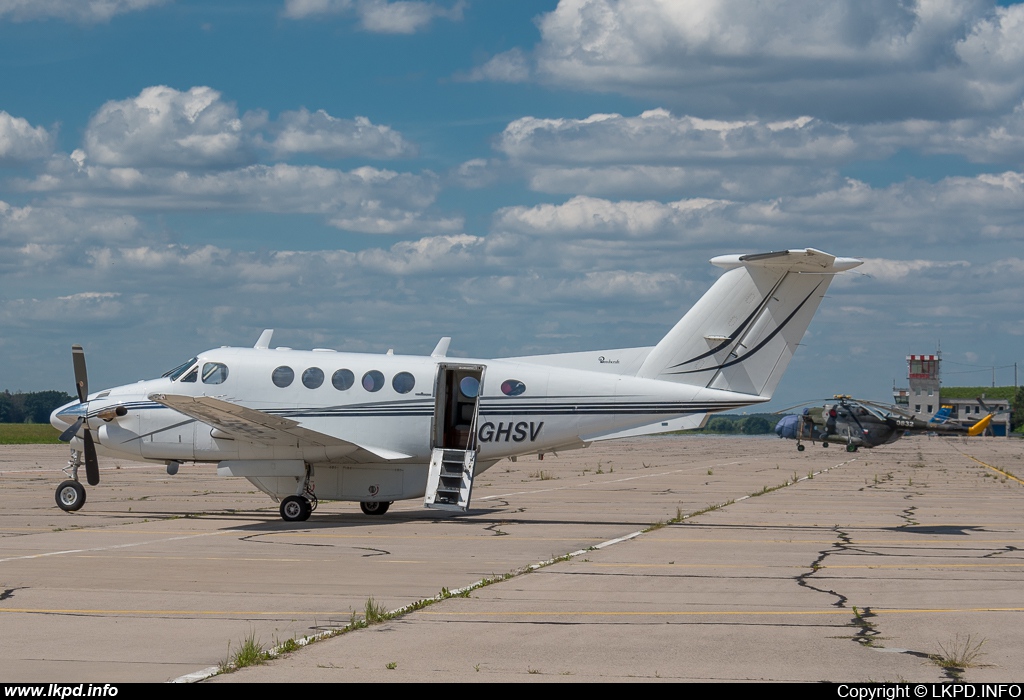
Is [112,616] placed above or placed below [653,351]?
below

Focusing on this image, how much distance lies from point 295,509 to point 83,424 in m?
5.29

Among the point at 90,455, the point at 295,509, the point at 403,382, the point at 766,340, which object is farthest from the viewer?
the point at 90,455

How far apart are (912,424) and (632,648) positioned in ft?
189

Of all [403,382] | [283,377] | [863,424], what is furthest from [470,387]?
[863,424]

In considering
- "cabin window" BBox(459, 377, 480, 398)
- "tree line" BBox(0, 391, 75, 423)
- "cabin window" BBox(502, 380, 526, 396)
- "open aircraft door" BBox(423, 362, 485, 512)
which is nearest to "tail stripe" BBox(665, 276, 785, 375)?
"cabin window" BBox(502, 380, 526, 396)

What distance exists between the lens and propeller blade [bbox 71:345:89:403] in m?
23.5

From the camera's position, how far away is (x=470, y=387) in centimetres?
2188

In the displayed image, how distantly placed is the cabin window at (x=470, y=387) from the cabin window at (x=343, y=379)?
7.51 ft

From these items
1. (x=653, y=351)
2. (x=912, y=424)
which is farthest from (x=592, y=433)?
(x=912, y=424)

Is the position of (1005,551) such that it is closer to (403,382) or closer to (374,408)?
(403,382)

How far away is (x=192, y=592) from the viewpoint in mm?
12180

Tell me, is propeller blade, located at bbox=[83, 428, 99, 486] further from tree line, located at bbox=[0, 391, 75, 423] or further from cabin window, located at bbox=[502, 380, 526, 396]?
tree line, located at bbox=[0, 391, 75, 423]
